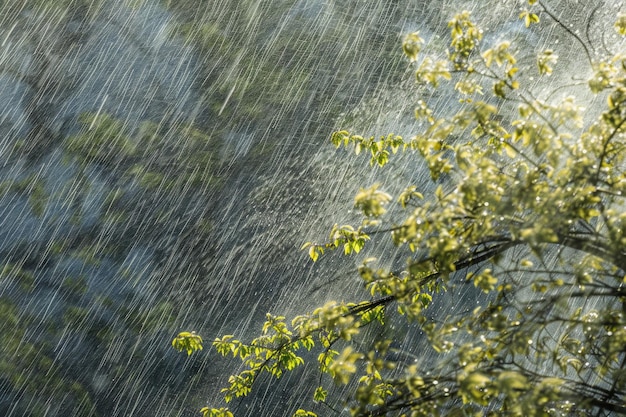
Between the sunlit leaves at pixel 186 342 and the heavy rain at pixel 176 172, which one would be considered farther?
the heavy rain at pixel 176 172

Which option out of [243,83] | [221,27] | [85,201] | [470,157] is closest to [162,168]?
[85,201]

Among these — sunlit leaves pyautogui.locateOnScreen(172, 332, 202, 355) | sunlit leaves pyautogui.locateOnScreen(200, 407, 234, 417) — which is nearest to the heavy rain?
sunlit leaves pyautogui.locateOnScreen(200, 407, 234, 417)

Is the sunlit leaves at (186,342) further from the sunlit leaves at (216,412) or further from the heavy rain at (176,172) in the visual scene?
the heavy rain at (176,172)

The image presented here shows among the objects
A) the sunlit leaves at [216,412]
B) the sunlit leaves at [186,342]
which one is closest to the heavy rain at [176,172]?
the sunlit leaves at [216,412]

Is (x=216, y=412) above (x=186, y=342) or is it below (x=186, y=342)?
below

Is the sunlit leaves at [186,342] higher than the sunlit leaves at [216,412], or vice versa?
the sunlit leaves at [186,342]

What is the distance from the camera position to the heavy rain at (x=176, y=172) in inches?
328

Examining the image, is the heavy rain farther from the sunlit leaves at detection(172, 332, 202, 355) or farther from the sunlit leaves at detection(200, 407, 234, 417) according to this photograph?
the sunlit leaves at detection(172, 332, 202, 355)

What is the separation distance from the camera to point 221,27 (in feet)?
34.4

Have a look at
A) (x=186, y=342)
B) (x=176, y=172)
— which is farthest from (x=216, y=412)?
(x=176, y=172)

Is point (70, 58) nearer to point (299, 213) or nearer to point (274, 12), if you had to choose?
point (274, 12)

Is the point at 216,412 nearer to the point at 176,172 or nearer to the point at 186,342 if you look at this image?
the point at 186,342

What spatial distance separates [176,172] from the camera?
9367 millimetres

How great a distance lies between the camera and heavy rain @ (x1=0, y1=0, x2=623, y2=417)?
833 centimetres
